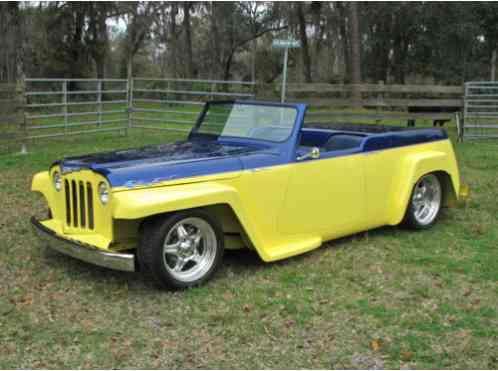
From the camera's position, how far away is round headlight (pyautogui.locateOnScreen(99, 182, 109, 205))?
4.45 metres

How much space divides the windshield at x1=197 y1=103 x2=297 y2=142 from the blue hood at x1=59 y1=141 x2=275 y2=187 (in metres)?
0.24

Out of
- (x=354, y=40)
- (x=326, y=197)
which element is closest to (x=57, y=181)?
(x=326, y=197)

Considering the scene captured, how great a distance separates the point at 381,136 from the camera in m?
6.07

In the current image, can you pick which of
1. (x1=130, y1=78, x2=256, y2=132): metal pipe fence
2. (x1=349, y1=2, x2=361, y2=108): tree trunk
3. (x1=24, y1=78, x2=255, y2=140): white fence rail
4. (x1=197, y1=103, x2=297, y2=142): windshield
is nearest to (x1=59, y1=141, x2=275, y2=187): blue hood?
(x1=197, y1=103, x2=297, y2=142): windshield

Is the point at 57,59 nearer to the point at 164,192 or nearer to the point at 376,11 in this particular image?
the point at 376,11

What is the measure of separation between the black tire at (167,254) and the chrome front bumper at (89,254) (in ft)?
0.50

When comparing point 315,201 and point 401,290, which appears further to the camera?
point 315,201

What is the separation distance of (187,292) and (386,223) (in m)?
2.58

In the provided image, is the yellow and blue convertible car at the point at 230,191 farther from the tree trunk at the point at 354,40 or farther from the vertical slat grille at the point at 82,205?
the tree trunk at the point at 354,40

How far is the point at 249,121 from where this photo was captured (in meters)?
5.79

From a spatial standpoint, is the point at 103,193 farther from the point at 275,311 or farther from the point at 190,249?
the point at 275,311

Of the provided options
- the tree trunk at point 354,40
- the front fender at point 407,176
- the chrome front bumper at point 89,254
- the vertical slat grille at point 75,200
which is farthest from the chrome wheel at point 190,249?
the tree trunk at point 354,40

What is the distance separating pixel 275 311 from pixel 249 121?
213 cm

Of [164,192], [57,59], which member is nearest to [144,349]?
[164,192]
